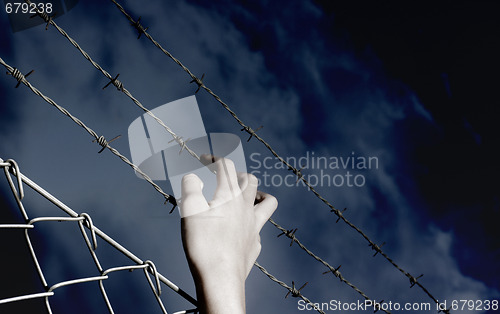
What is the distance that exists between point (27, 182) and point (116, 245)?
0.26 meters

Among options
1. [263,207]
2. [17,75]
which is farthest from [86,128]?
[263,207]

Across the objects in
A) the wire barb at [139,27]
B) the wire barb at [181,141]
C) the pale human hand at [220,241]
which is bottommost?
the pale human hand at [220,241]

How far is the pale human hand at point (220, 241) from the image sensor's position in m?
0.94

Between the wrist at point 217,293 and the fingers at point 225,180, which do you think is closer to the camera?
the wrist at point 217,293

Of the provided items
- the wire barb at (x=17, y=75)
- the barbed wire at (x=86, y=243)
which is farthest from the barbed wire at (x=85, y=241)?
the wire barb at (x=17, y=75)

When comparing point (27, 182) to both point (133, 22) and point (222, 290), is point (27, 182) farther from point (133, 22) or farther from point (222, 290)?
point (133, 22)

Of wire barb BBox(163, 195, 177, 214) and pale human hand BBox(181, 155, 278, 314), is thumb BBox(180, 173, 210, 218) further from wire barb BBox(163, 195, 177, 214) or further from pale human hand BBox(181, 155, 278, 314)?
wire barb BBox(163, 195, 177, 214)

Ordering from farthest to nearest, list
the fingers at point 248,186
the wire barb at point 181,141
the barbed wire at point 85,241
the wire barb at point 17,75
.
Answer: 1. the wire barb at point 181,141
2. the wire barb at point 17,75
3. the fingers at point 248,186
4. the barbed wire at point 85,241

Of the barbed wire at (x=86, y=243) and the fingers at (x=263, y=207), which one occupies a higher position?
the fingers at (x=263, y=207)

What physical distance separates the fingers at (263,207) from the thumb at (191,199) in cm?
29

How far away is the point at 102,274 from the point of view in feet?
3.25

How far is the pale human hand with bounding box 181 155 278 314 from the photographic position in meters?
0.94

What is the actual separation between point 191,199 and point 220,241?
0.12 metres

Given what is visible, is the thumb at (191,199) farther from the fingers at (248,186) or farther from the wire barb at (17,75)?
the wire barb at (17,75)
